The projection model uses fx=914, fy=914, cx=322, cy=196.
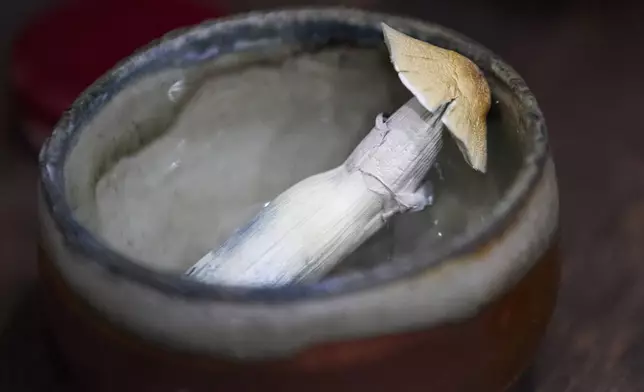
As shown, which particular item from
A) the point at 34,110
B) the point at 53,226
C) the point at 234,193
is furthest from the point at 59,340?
the point at 34,110

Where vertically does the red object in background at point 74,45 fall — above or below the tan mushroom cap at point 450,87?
above

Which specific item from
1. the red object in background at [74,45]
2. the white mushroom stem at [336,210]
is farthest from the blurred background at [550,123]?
the white mushroom stem at [336,210]

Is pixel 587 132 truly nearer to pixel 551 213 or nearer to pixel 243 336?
pixel 551 213

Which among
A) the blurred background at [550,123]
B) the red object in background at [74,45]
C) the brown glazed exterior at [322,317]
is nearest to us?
the brown glazed exterior at [322,317]

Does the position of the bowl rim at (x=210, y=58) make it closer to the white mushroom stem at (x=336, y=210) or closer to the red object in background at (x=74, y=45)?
the white mushroom stem at (x=336, y=210)

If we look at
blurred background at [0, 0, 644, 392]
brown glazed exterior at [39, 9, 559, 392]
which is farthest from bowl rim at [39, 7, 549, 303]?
blurred background at [0, 0, 644, 392]

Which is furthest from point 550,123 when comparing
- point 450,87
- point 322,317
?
point 322,317

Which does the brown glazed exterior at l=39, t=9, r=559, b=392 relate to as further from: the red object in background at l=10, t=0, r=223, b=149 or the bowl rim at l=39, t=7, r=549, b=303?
the red object in background at l=10, t=0, r=223, b=149
